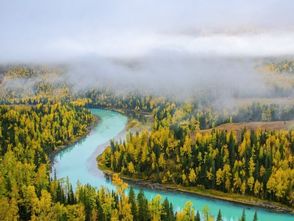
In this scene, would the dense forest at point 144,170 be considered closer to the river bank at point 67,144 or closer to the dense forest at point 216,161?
the dense forest at point 216,161

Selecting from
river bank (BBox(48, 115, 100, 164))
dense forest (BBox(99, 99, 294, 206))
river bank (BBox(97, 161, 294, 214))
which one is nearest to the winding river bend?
river bank (BBox(48, 115, 100, 164))

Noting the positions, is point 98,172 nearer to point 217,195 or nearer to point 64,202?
point 217,195

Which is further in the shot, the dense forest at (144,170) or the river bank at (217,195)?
the river bank at (217,195)

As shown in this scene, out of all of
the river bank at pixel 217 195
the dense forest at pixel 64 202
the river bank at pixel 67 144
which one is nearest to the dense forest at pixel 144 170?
the dense forest at pixel 64 202

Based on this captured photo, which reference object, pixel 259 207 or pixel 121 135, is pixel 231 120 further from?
pixel 259 207

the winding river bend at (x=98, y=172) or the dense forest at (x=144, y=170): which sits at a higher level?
the dense forest at (x=144, y=170)

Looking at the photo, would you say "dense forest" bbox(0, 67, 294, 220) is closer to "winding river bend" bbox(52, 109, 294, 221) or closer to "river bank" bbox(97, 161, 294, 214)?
"river bank" bbox(97, 161, 294, 214)

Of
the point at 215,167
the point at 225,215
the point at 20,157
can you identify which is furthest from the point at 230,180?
the point at 20,157
